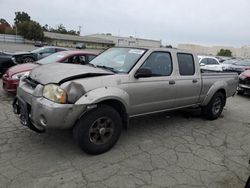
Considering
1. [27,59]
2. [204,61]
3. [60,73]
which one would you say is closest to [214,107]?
[60,73]

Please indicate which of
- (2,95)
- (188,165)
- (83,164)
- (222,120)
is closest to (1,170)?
(83,164)

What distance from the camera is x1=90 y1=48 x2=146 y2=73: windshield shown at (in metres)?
4.25

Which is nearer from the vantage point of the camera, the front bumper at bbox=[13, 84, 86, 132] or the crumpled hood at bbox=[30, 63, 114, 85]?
the front bumper at bbox=[13, 84, 86, 132]

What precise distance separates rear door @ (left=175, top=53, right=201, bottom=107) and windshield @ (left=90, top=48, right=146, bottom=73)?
1.08 meters

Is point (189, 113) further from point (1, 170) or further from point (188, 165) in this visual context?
point (1, 170)

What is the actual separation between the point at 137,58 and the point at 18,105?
2.23 meters

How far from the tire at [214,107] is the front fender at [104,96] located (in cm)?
286

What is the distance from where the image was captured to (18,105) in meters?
4.00

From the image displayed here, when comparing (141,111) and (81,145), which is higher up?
(141,111)

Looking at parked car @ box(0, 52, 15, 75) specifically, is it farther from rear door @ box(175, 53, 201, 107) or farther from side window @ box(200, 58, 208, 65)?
side window @ box(200, 58, 208, 65)

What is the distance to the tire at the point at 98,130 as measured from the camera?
348cm

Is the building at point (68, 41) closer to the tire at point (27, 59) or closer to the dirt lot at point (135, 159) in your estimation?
the tire at point (27, 59)

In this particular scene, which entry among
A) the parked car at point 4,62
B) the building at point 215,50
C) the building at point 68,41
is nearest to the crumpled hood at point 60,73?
the parked car at point 4,62

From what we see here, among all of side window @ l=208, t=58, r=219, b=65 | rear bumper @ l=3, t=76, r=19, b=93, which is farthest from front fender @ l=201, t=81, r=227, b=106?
side window @ l=208, t=58, r=219, b=65
